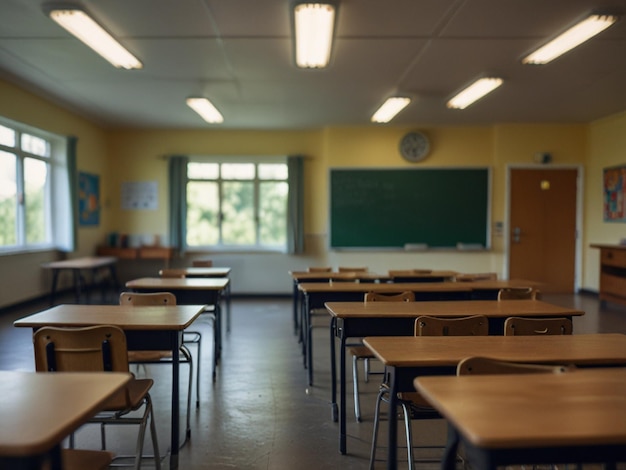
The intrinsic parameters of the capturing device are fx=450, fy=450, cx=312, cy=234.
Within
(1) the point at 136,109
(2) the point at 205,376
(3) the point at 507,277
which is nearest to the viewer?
(2) the point at 205,376

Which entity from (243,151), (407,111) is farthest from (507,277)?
(243,151)

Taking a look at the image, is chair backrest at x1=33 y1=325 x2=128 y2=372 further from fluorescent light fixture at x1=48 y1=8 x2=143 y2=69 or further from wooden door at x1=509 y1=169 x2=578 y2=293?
wooden door at x1=509 y1=169 x2=578 y2=293

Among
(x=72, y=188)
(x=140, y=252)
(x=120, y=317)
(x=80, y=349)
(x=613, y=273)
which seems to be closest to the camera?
(x=80, y=349)

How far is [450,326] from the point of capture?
7.59 ft

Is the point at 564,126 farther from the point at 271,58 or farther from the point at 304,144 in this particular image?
the point at 271,58

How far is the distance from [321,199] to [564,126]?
4.46m

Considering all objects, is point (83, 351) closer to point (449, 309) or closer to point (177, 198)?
point (449, 309)

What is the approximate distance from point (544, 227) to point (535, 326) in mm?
6387

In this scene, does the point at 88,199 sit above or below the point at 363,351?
above

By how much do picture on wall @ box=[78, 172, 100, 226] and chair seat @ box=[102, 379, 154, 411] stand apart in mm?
6011

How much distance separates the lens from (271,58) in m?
4.70

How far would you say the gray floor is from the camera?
2.45 m

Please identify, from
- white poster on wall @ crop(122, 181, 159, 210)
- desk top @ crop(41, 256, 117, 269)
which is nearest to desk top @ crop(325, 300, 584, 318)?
desk top @ crop(41, 256, 117, 269)

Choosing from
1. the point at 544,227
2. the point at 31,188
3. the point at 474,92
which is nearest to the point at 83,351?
the point at 474,92
